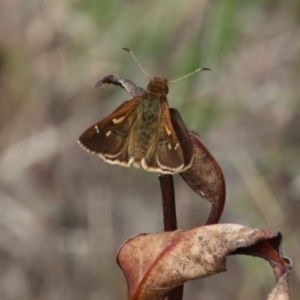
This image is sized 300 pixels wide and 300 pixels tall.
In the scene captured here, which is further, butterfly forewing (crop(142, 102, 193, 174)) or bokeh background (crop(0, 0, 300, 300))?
bokeh background (crop(0, 0, 300, 300))

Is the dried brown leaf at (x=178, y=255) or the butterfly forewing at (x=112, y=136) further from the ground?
the butterfly forewing at (x=112, y=136)

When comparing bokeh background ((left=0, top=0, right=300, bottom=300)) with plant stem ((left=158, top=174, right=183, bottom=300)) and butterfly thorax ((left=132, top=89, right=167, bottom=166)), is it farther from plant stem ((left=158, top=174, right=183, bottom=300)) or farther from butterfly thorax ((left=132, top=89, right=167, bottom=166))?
plant stem ((left=158, top=174, right=183, bottom=300))

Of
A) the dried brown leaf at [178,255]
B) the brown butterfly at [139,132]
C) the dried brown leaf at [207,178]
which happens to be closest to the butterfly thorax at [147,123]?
the brown butterfly at [139,132]

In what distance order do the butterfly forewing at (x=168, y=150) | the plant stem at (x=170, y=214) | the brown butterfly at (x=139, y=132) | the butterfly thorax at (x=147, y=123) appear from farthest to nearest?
the butterfly thorax at (x=147, y=123) < the brown butterfly at (x=139, y=132) < the butterfly forewing at (x=168, y=150) < the plant stem at (x=170, y=214)

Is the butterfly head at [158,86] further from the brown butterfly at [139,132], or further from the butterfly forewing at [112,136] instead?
the butterfly forewing at [112,136]

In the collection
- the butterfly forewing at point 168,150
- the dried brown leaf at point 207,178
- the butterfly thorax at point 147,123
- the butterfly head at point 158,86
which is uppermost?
the butterfly head at point 158,86

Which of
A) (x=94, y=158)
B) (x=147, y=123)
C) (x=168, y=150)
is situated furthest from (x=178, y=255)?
(x=94, y=158)

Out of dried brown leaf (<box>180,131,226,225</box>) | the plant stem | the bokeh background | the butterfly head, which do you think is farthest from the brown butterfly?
the bokeh background
